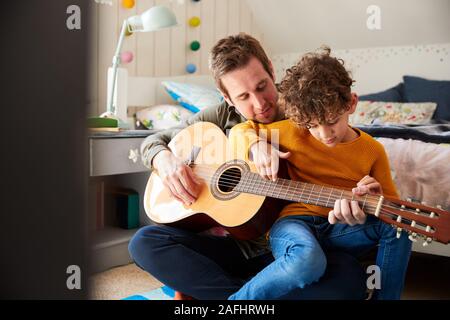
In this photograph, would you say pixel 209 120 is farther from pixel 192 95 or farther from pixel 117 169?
pixel 192 95

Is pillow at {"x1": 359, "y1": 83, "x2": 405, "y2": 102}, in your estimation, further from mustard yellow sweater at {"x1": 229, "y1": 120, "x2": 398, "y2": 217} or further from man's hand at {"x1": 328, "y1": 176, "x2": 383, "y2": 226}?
man's hand at {"x1": 328, "y1": 176, "x2": 383, "y2": 226}

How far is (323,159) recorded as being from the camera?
1.05 metres

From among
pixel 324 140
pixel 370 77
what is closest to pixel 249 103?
pixel 324 140

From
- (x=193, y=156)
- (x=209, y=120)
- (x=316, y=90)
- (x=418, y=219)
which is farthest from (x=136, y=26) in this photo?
(x=418, y=219)

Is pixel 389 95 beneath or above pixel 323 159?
above

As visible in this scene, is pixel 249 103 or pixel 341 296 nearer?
pixel 341 296

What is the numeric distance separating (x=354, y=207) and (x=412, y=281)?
0.81 m

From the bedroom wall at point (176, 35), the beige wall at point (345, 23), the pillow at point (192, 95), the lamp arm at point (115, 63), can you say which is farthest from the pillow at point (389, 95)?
the lamp arm at point (115, 63)

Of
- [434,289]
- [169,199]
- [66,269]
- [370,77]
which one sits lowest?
[434,289]

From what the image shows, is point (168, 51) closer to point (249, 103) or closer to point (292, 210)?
point (249, 103)

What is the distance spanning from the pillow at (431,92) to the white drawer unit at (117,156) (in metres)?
1.44

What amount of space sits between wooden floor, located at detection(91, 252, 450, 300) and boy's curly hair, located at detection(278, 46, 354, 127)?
70cm
